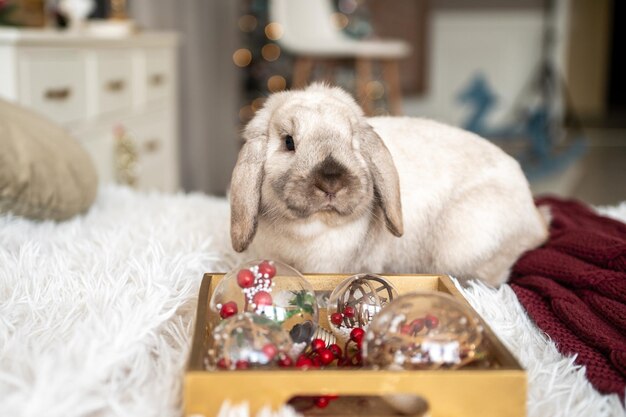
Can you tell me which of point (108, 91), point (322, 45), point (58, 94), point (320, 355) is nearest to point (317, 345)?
point (320, 355)

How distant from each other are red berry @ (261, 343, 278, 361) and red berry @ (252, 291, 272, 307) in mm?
117

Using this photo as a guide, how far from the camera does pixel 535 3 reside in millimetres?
6348

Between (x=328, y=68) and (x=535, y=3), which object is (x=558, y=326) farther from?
(x=535, y=3)

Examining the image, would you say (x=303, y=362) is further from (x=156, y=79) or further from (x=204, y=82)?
(x=204, y=82)

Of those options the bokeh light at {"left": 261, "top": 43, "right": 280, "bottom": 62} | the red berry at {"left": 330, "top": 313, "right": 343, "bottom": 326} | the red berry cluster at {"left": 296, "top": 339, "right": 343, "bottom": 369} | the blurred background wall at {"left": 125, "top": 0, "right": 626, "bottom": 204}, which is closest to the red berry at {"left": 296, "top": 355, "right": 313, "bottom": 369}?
the red berry cluster at {"left": 296, "top": 339, "right": 343, "bottom": 369}

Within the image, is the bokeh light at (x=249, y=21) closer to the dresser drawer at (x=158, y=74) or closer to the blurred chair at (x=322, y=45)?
the blurred chair at (x=322, y=45)

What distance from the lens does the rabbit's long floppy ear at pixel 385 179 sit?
49.9 inches

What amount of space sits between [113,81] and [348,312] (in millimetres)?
2066

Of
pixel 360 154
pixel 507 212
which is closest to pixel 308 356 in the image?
pixel 360 154

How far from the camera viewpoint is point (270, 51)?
5.57m

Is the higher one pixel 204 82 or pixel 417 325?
pixel 204 82

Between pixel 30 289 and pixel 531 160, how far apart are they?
437 centimetres

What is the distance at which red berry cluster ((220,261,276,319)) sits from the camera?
100 cm

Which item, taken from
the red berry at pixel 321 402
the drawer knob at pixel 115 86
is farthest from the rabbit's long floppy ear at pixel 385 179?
the drawer knob at pixel 115 86
